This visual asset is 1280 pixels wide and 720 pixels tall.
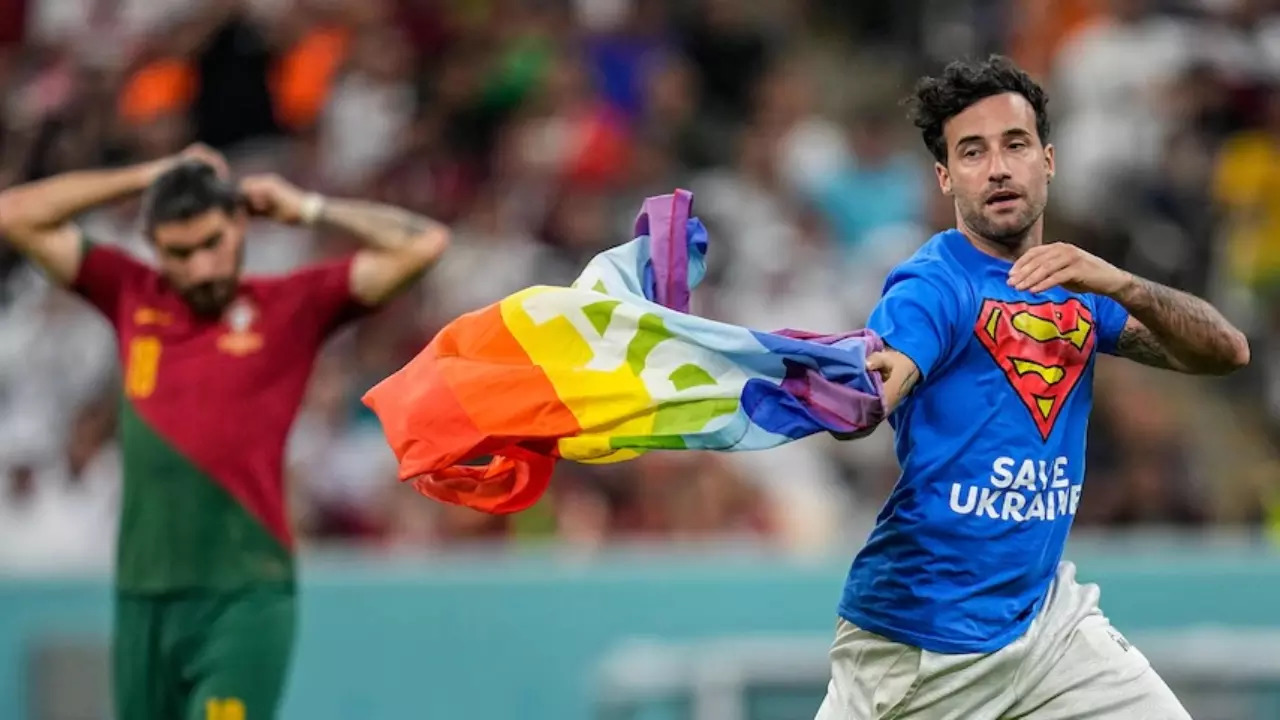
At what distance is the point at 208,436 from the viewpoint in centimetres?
770

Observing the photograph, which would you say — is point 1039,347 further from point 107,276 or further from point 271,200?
point 107,276

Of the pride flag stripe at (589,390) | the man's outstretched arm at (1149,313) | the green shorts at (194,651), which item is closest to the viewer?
the man's outstretched arm at (1149,313)

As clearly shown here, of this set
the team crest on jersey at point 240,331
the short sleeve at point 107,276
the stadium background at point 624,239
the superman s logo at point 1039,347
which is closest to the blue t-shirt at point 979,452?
the superman s logo at point 1039,347

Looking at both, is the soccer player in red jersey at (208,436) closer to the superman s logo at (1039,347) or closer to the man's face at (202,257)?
the man's face at (202,257)

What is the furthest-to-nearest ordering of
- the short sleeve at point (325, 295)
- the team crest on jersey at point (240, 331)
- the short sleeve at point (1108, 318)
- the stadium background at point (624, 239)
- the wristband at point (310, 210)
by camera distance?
1. the stadium background at point (624, 239)
2. the wristband at point (310, 210)
3. the short sleeve at point (325, 295)
4. the team crest on jersey at point (240, 331)
5. the short sleeve at point (1108, 318)

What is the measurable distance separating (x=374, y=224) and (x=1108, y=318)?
315cm

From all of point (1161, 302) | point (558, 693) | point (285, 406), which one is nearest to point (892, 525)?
point (1161, 302)

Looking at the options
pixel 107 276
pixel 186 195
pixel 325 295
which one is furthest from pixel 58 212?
Answer: pixel 325 295

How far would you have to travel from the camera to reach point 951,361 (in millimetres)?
5719

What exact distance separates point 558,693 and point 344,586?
1.20 meters

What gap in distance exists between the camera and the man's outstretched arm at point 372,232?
8031 millimetres

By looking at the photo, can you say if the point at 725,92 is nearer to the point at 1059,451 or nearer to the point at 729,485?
the point at 729,485

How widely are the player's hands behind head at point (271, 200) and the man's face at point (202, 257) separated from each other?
184mm

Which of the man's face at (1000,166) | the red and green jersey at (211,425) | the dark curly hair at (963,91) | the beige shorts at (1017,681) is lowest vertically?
the beige shorts at (1017,681)
